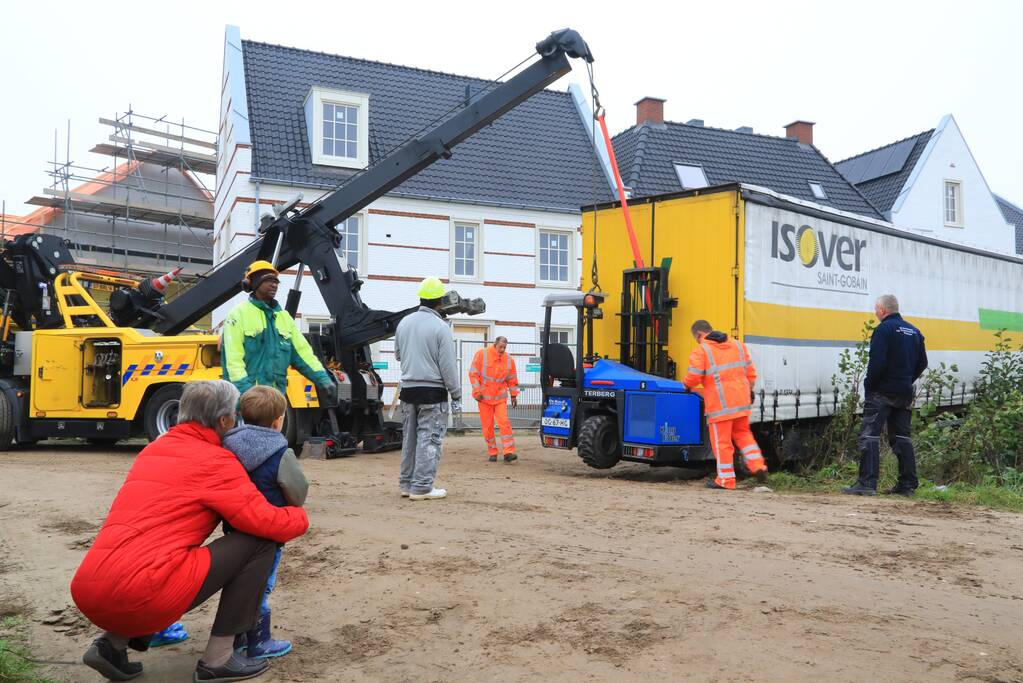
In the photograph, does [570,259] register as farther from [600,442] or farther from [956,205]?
[956,205]

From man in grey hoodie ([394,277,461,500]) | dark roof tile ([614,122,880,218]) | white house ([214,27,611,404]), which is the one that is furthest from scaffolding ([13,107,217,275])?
man in grey hoodie ([394,277,461,500])

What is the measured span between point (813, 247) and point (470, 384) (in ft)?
30.2

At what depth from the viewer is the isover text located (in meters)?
10.3

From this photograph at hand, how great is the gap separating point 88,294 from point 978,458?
37.7 feet

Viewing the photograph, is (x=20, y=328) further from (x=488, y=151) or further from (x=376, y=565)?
(x=488, y=151)

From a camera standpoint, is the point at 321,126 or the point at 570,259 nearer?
the point at 321,126

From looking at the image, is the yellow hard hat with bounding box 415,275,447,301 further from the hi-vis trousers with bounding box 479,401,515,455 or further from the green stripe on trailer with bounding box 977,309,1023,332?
the green stripe on trailer with bounding box 977,309,1023,332

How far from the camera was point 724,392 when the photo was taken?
9.11 metres

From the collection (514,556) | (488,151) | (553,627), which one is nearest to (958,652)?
(553,627)

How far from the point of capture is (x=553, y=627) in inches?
169

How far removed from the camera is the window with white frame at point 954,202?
103ft

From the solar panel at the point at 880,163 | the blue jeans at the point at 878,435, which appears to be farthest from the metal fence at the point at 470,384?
the solar panel at the point at 880,163

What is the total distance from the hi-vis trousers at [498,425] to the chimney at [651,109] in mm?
17393

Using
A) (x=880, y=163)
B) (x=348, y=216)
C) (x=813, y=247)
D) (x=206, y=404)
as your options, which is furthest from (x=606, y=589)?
(x=880, y=163)
